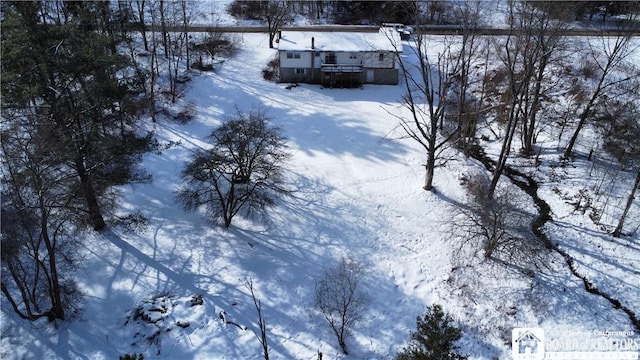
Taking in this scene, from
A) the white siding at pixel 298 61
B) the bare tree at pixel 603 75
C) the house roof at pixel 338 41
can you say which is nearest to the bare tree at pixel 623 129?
the bare tree at pixel 603 75

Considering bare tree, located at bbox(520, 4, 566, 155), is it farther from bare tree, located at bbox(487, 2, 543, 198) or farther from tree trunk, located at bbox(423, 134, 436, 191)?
tree trunk, located at bbox(423, 134, 436, 191)

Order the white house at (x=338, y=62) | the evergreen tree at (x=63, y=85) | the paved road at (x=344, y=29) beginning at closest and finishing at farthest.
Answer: the evergreen tree at (x=63, y=85), the white house at (x=338, y=62), the paved road at (x=344, y=29)

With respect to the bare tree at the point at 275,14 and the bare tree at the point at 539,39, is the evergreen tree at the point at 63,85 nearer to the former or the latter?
the bare tree at the point at 539,39

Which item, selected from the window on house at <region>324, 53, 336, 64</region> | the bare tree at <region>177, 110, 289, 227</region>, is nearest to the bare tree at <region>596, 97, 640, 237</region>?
the bare tree at <region>177, 110, 289, 227</region>

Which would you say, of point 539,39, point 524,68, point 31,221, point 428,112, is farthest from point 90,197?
point 524,68

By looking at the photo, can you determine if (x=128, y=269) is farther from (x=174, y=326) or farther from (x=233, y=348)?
(x=233, y=348)
